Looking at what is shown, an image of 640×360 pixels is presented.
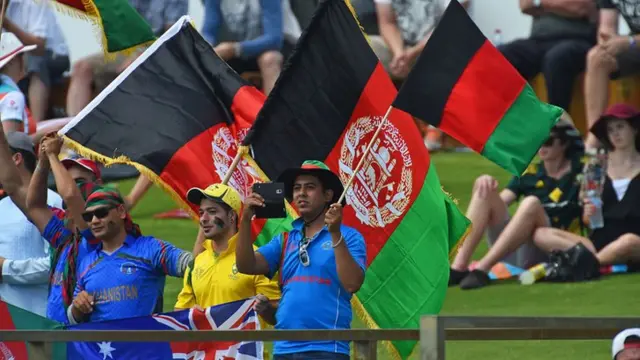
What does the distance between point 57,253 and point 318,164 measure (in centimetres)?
160

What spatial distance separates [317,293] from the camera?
7.66m

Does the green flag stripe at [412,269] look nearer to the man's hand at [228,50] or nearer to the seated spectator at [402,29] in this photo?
the man's hand at [228,50]

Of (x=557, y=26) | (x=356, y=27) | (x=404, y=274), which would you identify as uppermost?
(x=557, y=26)

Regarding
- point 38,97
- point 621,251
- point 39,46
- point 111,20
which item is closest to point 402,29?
point 39,46

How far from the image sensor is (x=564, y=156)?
12.1 metres

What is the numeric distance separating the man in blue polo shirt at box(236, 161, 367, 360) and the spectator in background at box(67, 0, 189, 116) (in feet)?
24.5

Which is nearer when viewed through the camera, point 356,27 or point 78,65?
point 356,27

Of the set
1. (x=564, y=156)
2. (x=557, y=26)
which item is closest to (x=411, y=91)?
(x=564, y=156)

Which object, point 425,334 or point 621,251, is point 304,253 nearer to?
point 425,334

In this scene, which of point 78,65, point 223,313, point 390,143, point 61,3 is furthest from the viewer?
point 78,65

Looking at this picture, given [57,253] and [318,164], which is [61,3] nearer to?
[57,253]

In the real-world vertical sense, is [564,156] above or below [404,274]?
above

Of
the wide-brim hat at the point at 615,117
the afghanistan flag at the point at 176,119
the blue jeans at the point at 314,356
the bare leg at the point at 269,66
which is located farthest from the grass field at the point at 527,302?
the blue jeans at the point at 314,356

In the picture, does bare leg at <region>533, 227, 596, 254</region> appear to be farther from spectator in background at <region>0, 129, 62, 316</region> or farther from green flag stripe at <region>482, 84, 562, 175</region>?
spectator in background at <region>0, 129, 62, 316</region>
